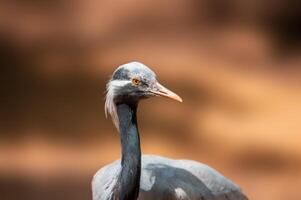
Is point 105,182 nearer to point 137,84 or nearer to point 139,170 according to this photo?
point 139,170

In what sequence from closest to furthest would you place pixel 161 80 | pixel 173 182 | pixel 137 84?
pixel 137 84, pixel 173 182, pixel 161 80

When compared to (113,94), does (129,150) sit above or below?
below

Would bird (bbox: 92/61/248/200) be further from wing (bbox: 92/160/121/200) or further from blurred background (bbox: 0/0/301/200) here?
blurred background (bbox: 0/0/301/200)

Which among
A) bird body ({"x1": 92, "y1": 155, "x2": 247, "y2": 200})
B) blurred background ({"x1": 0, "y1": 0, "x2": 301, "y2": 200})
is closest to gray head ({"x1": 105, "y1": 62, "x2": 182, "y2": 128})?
bird body ({"x1": 92, "y1": 155, "x2": 247, "y2": 200})

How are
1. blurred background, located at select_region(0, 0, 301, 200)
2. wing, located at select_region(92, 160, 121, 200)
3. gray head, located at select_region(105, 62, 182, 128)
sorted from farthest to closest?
blurred background, located at select_region(0, 0, 301, 200), wing, located at select_region(92, 160, 121, 200), gray head, located at select_region(105, 62, 182, 128)

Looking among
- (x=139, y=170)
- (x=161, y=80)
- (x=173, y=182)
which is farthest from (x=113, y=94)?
(x=161, y=80)

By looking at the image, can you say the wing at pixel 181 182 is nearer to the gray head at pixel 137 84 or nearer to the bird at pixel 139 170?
the bird at pixel 139 170

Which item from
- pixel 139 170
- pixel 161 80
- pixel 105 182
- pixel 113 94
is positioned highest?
pixel 113 94

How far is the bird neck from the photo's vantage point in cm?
207

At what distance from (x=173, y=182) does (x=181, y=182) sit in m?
0.03

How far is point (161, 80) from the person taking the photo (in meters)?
3.20

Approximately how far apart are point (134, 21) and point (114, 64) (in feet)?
0.72

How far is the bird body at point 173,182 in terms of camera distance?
7.43 ft

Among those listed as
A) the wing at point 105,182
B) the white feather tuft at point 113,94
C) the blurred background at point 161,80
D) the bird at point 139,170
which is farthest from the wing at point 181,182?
the blurred background at point 161,80
